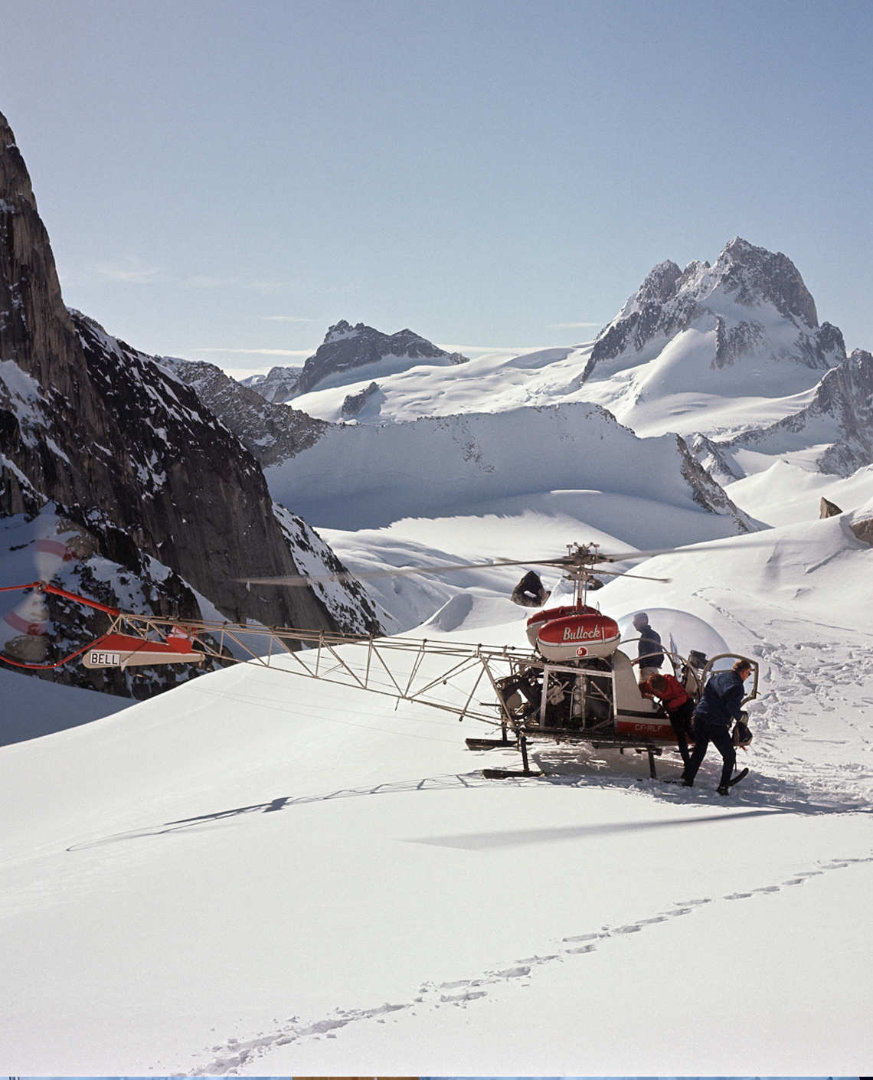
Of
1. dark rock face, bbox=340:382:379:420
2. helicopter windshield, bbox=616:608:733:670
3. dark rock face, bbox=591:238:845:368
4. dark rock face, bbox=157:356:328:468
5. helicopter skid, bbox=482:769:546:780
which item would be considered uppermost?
dark rock face, bbox=591:238:845:368

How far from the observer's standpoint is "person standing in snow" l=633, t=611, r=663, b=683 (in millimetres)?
9188

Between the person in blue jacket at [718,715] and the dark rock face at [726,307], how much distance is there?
552 feet

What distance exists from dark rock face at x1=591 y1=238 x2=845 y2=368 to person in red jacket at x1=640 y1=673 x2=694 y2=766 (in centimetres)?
16805

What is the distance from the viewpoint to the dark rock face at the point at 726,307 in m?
173

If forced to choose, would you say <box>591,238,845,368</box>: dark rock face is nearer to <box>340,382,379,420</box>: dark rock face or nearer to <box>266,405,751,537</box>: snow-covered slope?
<box>340,382,379,420</box>: dark rock face

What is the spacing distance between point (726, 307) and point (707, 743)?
7416 inches

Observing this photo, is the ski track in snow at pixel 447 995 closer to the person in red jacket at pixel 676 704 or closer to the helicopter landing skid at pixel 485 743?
the person in red jacket at pixel 676 704

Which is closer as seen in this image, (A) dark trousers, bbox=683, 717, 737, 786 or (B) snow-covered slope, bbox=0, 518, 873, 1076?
(B) snow-covered slope, bbox=0, 518, 873, 1076

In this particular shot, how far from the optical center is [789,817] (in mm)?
6945

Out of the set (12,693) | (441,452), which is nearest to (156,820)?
(12,693)

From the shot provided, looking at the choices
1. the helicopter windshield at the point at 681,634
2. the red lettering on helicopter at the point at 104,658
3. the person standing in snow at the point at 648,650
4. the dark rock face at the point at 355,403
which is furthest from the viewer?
the dark rock face at the point at 355,403

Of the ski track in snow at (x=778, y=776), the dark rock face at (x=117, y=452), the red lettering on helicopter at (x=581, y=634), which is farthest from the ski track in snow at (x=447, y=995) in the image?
the dark rock face at (x=117, y=452)

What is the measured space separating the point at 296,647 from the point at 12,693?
1697cm

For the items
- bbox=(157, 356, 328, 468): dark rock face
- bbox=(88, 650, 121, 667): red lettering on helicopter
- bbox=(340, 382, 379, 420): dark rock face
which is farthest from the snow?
bbox=(340, 382, 379, 420): dark rock face
